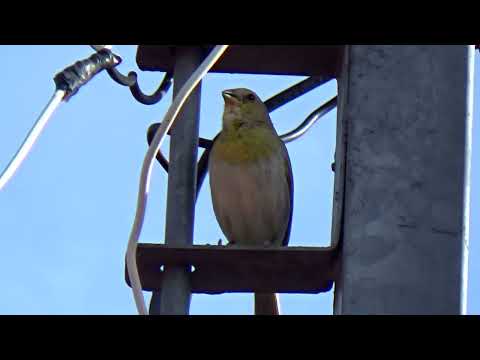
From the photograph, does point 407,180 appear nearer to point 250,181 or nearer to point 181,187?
point 181,187

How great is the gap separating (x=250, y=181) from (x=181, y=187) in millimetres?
2395

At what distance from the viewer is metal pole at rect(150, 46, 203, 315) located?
11.5 feet

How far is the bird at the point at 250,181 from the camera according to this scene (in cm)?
628

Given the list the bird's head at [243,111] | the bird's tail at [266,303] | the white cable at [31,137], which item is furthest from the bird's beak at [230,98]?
the white cable at [31,137]

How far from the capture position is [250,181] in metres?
6.29

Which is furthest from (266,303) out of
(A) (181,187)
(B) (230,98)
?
(B) (230,98)

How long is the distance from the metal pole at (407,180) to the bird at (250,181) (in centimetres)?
315

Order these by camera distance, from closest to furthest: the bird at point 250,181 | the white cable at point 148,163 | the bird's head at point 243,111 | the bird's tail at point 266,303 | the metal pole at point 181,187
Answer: the white cable at point 148,163 < the metal pole at point 181,187 < the bird's tail at point 266,303 < the bird at point 250,181 < the bird's head at point 243,111

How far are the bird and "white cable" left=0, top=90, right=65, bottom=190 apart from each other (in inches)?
101

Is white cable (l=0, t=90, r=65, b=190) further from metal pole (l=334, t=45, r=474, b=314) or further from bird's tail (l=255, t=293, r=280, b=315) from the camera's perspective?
bird's tail (l=255, t=293, r=280, b=315)

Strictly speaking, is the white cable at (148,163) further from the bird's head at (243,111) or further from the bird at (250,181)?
the bird's head at (243,111)

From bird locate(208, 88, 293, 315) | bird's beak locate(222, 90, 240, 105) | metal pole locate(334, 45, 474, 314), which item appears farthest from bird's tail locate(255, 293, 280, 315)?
metal pole locate(334, 45, 474, 314)
